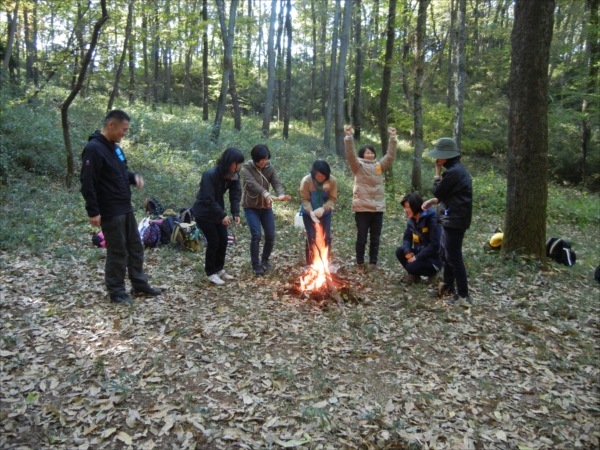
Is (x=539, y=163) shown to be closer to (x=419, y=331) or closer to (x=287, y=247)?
(x=419, y=331)

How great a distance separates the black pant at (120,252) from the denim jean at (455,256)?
4250 mm

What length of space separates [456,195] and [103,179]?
4.63m

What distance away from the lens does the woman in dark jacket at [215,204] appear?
6.17m

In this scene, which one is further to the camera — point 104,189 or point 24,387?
point 104,189

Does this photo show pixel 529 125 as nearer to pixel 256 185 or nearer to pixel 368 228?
pixel 368 228

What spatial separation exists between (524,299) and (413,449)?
11.8ft

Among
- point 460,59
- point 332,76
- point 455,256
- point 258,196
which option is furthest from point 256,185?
point 332,76

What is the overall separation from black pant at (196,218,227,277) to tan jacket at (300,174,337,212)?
1374mm

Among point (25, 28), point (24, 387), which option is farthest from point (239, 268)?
point (25, 28)

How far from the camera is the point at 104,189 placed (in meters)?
5.15

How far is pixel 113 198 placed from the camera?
5195 mm

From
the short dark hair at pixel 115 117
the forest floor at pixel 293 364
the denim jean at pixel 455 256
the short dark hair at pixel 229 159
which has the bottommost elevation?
the forest floor at pixel 293 364

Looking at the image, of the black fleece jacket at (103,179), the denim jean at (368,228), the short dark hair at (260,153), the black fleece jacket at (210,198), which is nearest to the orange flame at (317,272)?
the denim jean at (368,228)

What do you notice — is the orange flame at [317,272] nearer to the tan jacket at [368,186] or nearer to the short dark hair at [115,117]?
the tan jacket at [368,186]
